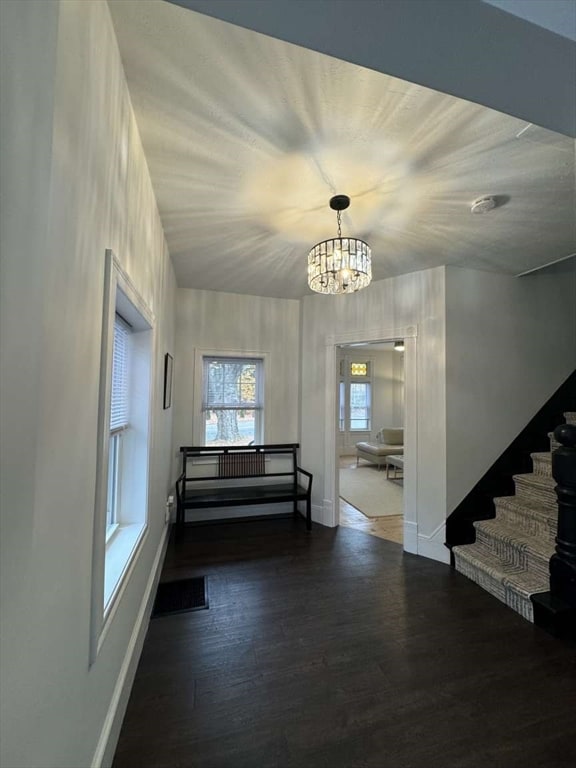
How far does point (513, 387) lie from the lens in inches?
129

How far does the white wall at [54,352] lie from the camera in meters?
0.58

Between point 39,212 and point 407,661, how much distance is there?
254 cm

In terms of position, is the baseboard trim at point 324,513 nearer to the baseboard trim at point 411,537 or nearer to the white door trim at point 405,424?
the white door trim at point 405,424

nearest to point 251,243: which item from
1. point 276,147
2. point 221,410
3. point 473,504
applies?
point 276,147

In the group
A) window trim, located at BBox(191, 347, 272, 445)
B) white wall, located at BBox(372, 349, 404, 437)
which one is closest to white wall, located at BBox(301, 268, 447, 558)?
window trim, located at BBox(191, 347, 272, 445)

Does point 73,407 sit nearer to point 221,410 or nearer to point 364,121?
point 364,121

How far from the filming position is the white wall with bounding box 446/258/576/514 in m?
3.09

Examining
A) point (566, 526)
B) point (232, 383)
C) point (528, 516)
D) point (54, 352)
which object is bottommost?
point (528, 516)

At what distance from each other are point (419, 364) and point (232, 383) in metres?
2.22

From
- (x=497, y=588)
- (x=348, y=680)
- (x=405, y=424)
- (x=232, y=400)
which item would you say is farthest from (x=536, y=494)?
(x=232, y=400)

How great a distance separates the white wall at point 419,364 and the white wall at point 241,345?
0.56m

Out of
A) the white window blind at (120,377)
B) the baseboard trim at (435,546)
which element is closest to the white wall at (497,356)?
the baseboard trim at (435,546)

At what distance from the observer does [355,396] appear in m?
8.57

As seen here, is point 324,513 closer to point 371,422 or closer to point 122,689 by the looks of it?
point 122,689
